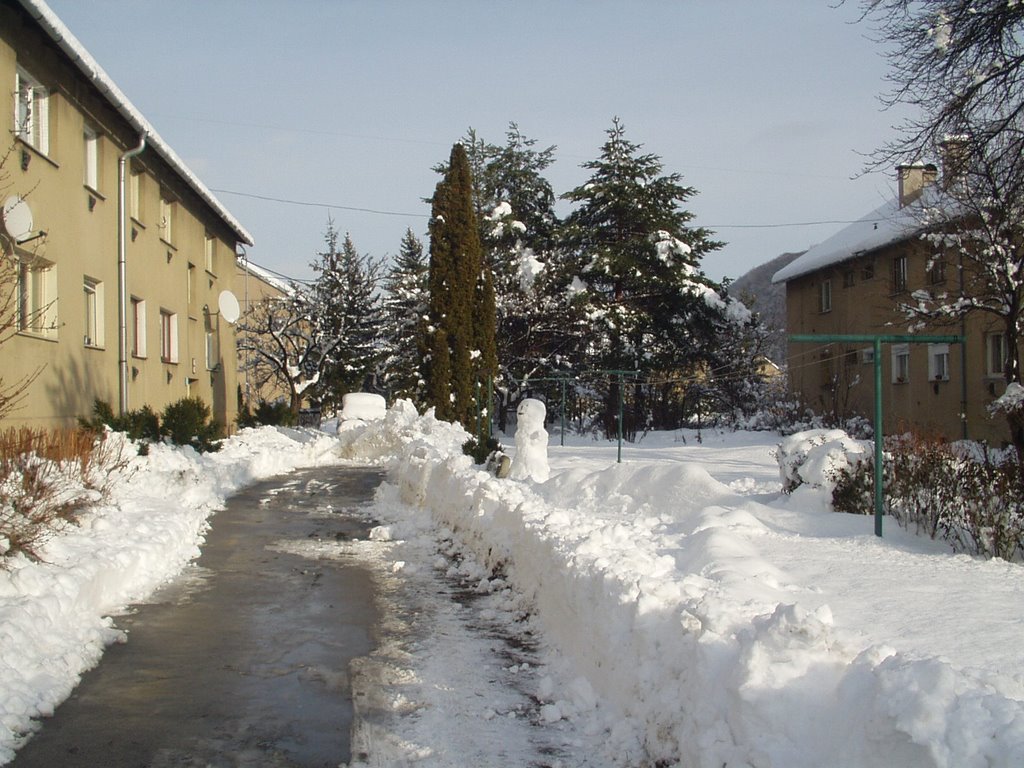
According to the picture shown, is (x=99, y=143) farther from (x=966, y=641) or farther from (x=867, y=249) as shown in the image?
(x=867, y=249)

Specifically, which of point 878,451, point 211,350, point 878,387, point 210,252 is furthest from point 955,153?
point 210,252

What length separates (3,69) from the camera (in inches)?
503

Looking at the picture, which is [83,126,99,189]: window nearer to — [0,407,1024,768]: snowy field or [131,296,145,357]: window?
[131,296,145,357]: window

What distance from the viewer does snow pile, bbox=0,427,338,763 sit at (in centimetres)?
Answer: 509

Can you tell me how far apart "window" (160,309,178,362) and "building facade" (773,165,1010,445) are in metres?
17.0

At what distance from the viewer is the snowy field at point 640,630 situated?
340cm

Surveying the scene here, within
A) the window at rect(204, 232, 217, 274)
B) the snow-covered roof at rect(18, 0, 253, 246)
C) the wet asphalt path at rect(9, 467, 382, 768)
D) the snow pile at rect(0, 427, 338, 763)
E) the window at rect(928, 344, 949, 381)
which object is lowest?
the wet asphalt path at rect(9, 467, 382, 768)

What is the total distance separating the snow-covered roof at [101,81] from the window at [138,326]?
330 centimetres

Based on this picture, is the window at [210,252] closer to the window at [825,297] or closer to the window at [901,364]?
the window at [825,297]

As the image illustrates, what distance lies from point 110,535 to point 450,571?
3.25m

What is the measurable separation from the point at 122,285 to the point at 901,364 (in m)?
21.9

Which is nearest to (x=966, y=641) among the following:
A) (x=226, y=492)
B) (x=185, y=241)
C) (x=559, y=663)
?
(x=559, y=663)

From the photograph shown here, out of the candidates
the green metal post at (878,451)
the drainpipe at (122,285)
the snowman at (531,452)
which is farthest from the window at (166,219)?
the green metal post at (878,451)

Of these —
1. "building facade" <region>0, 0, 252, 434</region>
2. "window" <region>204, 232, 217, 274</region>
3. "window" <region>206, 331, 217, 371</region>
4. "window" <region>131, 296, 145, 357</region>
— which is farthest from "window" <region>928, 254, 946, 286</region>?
"window" <region>204, 232, 217, 274</region>
